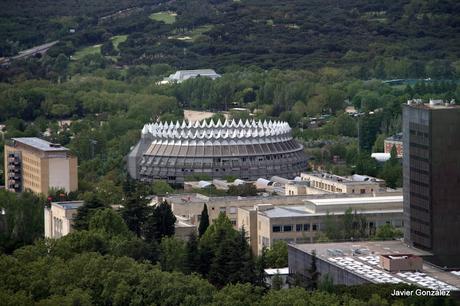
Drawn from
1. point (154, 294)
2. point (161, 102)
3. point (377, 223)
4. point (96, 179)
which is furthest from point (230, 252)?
point (161, 102)

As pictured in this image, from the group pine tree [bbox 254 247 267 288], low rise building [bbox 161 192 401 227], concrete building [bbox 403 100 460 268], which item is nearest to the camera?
concrete building [bbox 403 100 460 268]

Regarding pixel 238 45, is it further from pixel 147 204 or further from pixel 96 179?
pixel 147 204

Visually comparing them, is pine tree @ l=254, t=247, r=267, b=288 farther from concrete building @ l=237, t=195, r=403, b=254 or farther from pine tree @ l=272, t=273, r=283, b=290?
concrete building @ l=237, t=195, r=403, b=254

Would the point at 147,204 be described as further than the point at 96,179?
No

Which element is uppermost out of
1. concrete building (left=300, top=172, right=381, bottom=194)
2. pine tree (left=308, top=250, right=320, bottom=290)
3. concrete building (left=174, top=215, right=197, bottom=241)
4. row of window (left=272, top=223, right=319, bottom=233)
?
concrete building (left=300, top=172, right=381, bottom=194)

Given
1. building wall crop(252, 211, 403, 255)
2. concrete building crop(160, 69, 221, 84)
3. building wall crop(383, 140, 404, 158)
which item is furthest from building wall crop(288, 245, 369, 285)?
concrete building crop(160, 69, 221, 84)

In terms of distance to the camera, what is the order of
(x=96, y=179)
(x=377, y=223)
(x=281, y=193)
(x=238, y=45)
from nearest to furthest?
(x=377, y=223), (x=281, y=193), (x=96, y=179), (x=238, y=45)

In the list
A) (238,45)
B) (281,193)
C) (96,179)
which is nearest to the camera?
(281,193)
